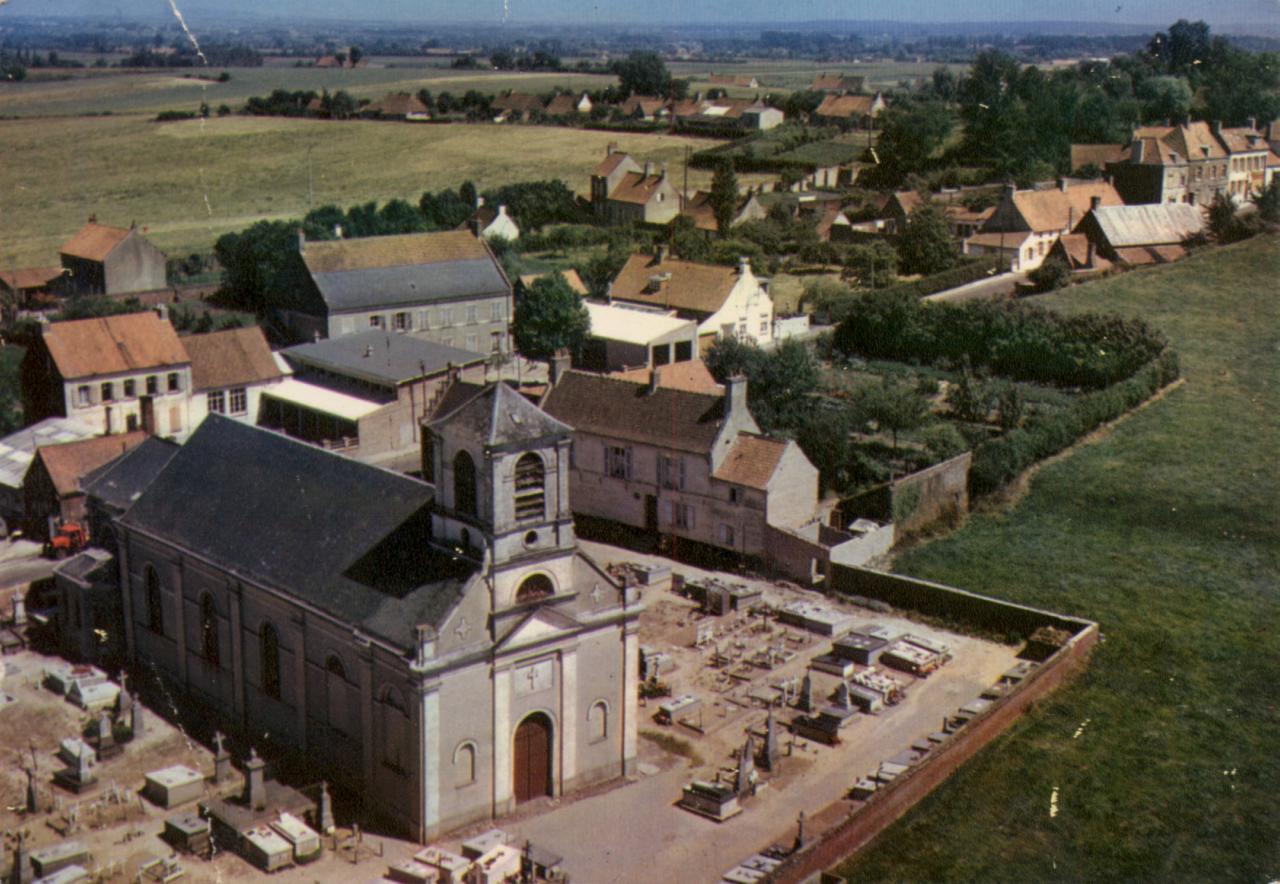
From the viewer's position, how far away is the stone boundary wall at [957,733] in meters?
32.3

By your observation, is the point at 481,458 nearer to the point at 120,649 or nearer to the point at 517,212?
the point at 120,649

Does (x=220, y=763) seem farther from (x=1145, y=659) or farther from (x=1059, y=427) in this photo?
(x=1059, y=427)

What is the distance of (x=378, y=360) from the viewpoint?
6944cm

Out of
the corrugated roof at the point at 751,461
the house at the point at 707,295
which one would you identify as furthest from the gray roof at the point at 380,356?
the corrugated roof at the point at 751,461

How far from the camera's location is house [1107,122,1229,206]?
113750 mm

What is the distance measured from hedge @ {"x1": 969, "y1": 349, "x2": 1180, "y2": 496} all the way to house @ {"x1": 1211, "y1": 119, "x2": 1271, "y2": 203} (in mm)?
50533

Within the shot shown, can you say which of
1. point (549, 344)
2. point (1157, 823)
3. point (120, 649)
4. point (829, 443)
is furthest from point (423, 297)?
point (1157, 823)

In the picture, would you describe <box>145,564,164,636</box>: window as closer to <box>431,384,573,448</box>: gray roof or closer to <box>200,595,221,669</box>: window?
<box>200,595,221,669</box>: window

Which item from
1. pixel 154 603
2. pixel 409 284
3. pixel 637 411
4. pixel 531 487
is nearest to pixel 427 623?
pixel 531 487

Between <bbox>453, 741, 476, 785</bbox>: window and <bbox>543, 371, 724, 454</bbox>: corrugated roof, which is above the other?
<bbox>543, 371, 724, 454</bbox>: corrugated roof

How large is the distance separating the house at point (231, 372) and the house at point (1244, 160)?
85.3m

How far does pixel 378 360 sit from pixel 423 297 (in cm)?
1057

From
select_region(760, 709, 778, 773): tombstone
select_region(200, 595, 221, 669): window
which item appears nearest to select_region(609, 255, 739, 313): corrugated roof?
select_region(200, 595, 221, 669): window

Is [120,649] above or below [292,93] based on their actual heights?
below
